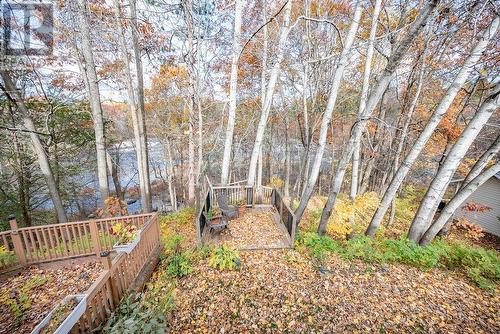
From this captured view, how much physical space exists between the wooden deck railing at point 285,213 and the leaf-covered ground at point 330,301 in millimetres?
1053

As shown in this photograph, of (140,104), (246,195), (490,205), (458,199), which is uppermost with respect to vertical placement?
Answer: (140,104)

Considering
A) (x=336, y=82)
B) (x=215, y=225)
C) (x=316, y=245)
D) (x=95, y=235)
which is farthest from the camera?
(x=215, y=225)

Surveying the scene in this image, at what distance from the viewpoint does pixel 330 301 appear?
356cm

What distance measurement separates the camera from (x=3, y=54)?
5.62 meters

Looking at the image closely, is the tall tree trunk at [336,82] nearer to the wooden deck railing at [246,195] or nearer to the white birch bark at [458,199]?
the wooden deck railing at [246,195]

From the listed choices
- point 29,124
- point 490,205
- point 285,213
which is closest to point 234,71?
point 285,213

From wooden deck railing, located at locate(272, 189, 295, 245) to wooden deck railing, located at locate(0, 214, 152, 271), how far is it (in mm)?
3765

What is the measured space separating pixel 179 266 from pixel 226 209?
2.71 meters

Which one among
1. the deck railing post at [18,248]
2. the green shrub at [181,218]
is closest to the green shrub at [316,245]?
the green shrub at [181,218]

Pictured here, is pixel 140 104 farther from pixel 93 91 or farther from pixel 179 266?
pixel 179 266

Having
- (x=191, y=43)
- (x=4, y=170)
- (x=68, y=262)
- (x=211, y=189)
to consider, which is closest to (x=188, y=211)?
(x=211, y=189)

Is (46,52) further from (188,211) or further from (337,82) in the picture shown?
(337,82)

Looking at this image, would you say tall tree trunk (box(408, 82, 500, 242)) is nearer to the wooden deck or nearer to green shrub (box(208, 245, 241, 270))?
the wooden deck

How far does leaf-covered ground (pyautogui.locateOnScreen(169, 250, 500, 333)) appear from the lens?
3.11 meters
